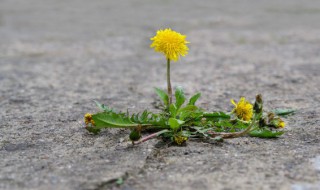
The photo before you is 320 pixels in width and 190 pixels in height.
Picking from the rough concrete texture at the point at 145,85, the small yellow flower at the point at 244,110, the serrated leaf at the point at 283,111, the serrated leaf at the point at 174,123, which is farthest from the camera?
the serrated leaf at the point at 283,111

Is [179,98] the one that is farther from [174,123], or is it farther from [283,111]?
[283,111]

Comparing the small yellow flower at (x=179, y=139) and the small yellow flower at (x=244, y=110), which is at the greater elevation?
the small yellow flower at (x=244, y=110)

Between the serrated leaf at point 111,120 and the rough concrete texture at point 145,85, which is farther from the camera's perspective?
the serrated leaf at point 111,120

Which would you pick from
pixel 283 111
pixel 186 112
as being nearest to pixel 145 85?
pixel 283 111

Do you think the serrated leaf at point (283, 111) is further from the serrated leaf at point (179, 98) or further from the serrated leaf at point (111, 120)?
the serrated leaf at point (111, 120)

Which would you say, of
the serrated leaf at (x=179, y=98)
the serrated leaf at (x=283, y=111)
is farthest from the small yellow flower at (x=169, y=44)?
the serrated leaf at (x=283, y=111)

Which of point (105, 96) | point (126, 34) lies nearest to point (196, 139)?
point (105, 96)

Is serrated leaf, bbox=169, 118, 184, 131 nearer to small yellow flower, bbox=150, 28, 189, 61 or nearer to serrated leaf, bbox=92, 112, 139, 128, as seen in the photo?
serrated leaf, bbox=92, 112, 139, 128

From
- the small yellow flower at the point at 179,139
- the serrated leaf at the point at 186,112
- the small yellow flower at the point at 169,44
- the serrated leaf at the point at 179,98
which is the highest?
the small yellow flower at the point at 169,44

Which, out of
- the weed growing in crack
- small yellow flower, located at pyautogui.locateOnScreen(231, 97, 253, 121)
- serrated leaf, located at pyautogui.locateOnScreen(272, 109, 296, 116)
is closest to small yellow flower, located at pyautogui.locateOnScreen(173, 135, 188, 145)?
the weed growing in crack
